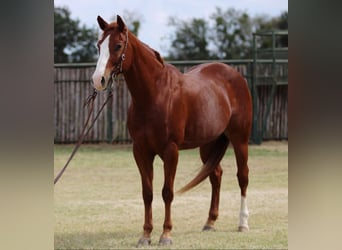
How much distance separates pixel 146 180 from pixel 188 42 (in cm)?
1234

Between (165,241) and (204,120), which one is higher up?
(204,120)

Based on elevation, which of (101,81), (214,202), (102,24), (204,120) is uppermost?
(102,24)

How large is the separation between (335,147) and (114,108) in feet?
35.6

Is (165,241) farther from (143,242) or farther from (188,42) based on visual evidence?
(188,42)

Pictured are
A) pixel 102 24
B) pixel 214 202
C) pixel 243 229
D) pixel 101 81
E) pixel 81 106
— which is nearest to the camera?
pixel 101 81

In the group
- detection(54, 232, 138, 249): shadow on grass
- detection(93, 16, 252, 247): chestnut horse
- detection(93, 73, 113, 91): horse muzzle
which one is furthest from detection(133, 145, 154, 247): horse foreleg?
detection(93, 73, 113, 91): horse muzzle

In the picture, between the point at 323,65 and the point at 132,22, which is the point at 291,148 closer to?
the point at 323,65

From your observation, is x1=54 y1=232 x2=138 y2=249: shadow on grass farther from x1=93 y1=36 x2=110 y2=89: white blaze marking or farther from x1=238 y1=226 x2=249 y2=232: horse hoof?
x1=93 y1=36 x2=110 y2=89: white blaze marking

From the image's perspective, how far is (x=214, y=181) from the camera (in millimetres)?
5039

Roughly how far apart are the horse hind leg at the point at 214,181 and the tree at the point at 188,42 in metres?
11.2

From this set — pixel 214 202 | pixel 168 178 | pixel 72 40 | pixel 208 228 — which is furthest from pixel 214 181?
pixel 72 40

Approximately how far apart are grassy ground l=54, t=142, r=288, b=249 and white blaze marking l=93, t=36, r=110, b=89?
131 centimetres

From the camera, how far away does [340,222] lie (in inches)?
21.2

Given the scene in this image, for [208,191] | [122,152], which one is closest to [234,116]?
[208,191]
